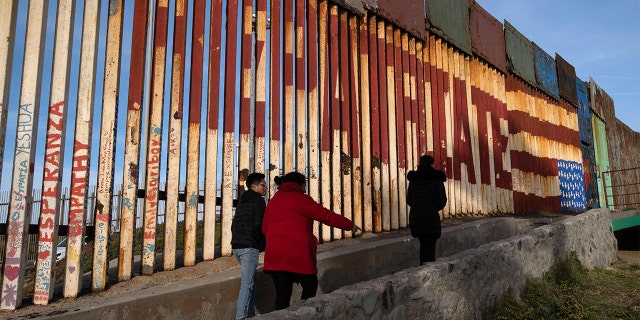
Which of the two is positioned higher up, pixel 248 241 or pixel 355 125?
pixel 355 125

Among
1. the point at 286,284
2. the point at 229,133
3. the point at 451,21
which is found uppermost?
the point at 451,21

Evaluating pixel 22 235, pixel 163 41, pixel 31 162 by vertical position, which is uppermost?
pixel 163 41

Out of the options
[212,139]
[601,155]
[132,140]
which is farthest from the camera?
[601,155]

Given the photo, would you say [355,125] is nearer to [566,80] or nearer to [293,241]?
[293,241]

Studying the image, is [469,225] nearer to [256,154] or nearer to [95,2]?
[256,154]

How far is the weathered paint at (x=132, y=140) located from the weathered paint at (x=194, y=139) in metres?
0.62

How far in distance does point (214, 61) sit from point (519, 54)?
11.9 metres

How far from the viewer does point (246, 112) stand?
20.9 feet

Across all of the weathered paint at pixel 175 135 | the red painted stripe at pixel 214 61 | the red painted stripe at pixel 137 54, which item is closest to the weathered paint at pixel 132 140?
the red painted stripe at pixel 137 54

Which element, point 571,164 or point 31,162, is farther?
point 571,164

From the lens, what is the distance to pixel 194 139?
18.9 feet

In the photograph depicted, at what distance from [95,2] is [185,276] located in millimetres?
2901

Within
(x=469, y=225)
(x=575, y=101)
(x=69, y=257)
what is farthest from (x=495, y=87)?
(x=69, y=257)

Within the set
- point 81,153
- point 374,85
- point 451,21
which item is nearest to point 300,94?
point 374,85
